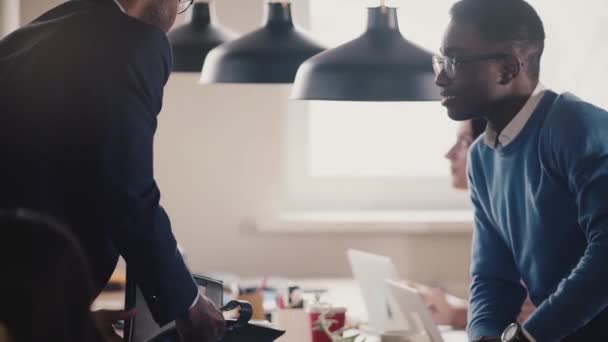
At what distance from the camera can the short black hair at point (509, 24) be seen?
2.16 meters

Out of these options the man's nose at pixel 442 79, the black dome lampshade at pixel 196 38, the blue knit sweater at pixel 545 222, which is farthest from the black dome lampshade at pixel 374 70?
the black dome lampshade at pixel 196 38

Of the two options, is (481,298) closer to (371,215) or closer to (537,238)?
(537,238)

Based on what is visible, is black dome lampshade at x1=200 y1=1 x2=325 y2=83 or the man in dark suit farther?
black dome lampshade at x1=200 y1=1 x2=325 y2=83

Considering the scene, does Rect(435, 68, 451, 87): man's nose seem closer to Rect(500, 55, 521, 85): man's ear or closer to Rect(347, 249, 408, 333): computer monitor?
Rect(500, 55, 521, 85): man's ear

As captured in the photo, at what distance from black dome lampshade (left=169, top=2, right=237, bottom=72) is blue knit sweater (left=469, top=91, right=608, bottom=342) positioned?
913mm

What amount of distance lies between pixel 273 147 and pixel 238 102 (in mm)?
215

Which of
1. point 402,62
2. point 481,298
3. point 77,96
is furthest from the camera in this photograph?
point 481,298

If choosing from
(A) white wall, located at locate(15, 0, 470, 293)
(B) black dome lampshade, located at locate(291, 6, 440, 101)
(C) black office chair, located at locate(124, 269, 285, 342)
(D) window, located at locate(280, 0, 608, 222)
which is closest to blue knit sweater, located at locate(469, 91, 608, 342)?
(B) black dome lampshade, located at locate(291, 6, 440, 101)

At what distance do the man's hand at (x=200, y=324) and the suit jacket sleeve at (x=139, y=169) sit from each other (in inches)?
0.7

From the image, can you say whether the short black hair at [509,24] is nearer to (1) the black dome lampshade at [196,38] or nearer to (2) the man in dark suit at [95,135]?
(2) the man in dark suit at [95,135]

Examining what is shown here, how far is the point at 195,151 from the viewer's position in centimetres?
409

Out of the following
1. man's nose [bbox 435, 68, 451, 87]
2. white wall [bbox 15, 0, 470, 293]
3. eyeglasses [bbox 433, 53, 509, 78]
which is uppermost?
eyeglasses [bbox 433, 53, 509, 78]

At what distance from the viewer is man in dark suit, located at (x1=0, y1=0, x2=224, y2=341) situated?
5.58 feet

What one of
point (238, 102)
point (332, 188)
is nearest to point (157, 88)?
point (238, 102)
